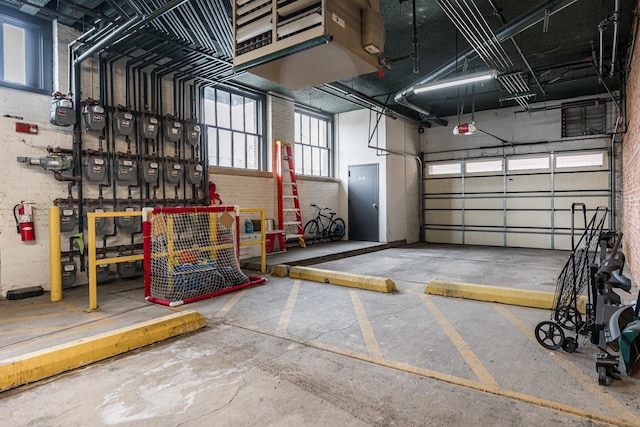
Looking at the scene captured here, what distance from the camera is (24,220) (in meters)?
5.03

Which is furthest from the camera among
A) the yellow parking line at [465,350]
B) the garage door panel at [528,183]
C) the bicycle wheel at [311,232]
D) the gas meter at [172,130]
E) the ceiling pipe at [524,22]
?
the garage door panel at [528,183]

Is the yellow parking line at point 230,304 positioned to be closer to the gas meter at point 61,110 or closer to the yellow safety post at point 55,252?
the yellow safety post at point 55,252

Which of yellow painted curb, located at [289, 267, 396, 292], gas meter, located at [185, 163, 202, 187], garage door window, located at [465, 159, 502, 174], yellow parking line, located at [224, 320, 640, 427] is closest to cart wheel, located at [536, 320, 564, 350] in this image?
yellow parking line, located at [224, 320, 640, 427]

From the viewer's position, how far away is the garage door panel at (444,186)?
38.5 ft

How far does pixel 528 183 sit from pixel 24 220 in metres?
11.8

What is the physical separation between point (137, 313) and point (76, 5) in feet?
14.0

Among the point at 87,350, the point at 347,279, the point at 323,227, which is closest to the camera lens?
the point at 87,350

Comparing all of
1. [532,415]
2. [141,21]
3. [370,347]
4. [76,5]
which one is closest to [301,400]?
[370,347]

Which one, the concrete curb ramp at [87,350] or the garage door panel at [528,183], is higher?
the garage door panel at [528,183]

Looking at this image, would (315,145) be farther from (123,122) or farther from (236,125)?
(123,122)

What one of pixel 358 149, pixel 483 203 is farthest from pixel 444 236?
pixel 358 149

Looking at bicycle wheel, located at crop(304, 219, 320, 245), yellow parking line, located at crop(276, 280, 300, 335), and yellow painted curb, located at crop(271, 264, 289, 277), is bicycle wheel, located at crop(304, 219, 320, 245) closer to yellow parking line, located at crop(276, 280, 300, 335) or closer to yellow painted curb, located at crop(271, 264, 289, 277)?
yellow painted curb, located at crop(271, 264, 289, 277)

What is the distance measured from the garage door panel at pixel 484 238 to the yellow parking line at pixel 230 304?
8640 millimetres

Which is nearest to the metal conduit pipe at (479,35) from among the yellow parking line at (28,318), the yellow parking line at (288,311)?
the yellow parking line at (288,311)
